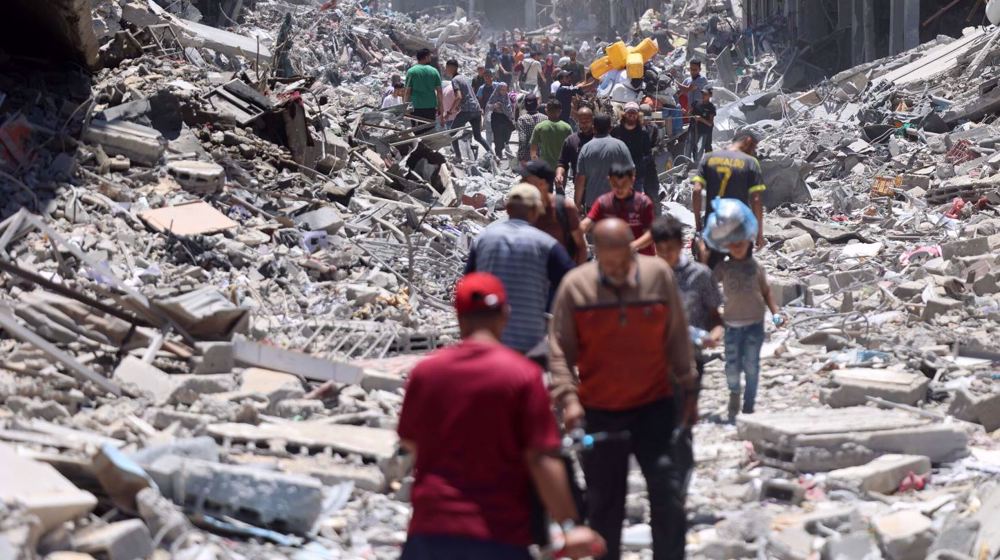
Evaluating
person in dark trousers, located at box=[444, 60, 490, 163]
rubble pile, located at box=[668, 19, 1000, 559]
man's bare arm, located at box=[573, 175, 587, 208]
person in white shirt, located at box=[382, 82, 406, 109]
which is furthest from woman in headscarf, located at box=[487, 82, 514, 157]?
man's bare arm, located at box=[573, 175, 587, 208]

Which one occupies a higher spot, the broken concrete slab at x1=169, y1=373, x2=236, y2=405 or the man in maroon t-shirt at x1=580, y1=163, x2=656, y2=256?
the man in maroon t-shirt at x1=580, y1=163, x2=656, y2=256

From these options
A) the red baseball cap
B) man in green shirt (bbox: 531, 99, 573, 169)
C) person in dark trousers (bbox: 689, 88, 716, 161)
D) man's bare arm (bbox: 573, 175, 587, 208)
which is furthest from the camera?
person in dark trousers (bbox: 689, 88, 716, 161)

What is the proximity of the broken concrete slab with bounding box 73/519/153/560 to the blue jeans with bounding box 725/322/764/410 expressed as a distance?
3.57 m

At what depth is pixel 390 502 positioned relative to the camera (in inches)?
226

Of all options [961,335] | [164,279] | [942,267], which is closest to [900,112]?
[942,267]

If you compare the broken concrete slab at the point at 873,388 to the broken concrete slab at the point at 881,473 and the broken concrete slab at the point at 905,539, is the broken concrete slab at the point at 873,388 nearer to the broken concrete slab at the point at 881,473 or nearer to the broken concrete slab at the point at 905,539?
the broken concrete slab at the point at 881,473

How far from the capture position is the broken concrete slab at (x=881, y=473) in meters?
5.98

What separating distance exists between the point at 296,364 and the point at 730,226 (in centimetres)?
247

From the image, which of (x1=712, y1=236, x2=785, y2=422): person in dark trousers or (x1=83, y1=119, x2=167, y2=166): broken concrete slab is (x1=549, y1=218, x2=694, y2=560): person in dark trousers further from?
(x1=83, y1=119, x2=167, y2=166): broken concrete slab

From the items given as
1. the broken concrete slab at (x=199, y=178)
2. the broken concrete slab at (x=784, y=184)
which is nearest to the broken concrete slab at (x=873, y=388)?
the broken concrete slab at (x=199, y=178)

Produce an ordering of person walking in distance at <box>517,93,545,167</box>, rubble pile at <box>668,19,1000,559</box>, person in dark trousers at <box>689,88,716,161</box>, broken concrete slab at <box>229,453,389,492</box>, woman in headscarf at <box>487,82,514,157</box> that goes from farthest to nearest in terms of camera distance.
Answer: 1. woman in headscarf at <box>487,82,514,157</box>
2. person in dark trousers at <box>689,88,716,161</box>
3. person walking in distance at <box>517,93,545,167</box>
4. broken concrete slab at <box>229,453,389,492</box>
5. rubble pile at <box>668,19,1000,559</box>

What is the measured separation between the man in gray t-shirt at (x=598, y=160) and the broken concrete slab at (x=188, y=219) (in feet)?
8.99

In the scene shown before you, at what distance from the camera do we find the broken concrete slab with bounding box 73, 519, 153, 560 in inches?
177

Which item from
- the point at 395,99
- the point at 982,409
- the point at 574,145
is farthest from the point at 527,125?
the point at 982,409
